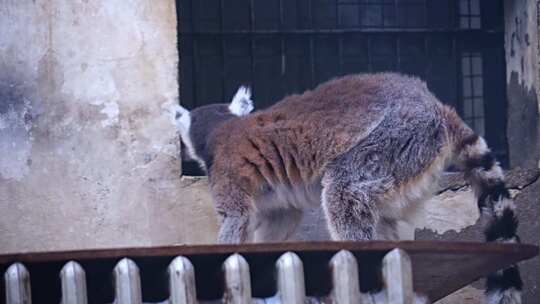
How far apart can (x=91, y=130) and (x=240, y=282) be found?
91.0 inches

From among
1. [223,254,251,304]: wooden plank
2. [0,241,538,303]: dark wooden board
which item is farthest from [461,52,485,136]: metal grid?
[223,254,251,304]: wooden plank

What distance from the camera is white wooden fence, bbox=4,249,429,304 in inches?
177

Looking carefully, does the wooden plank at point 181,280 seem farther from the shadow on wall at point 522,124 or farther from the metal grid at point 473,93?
the metal grid at point 473,93

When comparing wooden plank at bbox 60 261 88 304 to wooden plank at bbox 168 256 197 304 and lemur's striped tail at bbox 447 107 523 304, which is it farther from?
lemur's striped tail at bbox 447 107 523 304

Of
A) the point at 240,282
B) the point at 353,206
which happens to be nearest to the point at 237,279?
the point at 240,282

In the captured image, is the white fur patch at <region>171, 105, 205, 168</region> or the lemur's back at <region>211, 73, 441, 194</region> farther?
the white fur patch at <region>171, 105, 205, 168</region>

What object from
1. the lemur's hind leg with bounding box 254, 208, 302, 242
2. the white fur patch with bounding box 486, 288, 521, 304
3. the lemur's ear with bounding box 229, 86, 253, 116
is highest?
the lemur's ear with bounding box 229, 86, 253, 116

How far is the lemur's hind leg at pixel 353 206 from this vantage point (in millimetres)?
5961

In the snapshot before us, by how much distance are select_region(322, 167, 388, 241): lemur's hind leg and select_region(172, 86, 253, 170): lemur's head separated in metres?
0.88

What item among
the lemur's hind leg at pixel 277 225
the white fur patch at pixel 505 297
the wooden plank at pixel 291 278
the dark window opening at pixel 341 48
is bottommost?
the white fur patch at pixel 505 297

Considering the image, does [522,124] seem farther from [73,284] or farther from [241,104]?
[73,284]

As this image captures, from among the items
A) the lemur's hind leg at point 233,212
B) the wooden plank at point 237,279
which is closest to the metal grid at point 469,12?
the lemur's hind leg at point 233,212

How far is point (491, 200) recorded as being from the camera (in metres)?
6.02

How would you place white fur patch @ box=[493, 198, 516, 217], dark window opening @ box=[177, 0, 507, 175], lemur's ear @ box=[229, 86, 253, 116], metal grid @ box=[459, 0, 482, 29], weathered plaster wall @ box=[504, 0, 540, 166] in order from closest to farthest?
white fur patch @ box=[493, 198, 516, 217] → lemur's ear @ box=[229, 86, 253, 116] → weathered plaster wall @ box=[504, 0, 540, 166] → dark window opening @ box=[177, 0, 507, 175] → metal grid @ box=[459, 0, 482, 29]
